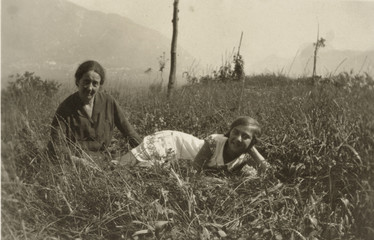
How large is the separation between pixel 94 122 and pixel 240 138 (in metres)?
1.15

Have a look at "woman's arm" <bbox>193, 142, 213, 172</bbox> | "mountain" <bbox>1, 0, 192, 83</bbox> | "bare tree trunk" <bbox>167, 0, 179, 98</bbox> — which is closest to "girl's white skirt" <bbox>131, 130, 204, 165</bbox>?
"woman's arm" <bbox>193, 142, 213, 172</bbox>

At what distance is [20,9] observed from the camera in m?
2.44

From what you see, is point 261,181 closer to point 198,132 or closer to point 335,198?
point 335,198

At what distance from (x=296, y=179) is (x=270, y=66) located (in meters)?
2.20

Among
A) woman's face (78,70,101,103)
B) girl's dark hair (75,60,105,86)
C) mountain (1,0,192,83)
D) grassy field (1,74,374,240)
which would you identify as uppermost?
mountain (1,0,192,83)

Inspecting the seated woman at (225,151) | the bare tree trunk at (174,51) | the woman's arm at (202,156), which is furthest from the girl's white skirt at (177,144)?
the bare tree trunk at (174,51)

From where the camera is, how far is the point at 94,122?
10.4ft

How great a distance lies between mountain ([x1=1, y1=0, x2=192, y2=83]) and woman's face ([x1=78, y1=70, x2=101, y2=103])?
16.0 inches

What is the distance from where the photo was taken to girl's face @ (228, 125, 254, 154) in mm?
2902

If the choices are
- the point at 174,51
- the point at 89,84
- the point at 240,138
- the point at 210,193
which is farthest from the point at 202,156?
the point at 174,51

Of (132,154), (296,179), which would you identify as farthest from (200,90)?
(296,179)

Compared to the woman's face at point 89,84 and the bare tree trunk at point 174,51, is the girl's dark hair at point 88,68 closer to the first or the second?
the woman's face at point 89,84

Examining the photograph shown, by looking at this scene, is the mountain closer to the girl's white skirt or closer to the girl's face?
the girl's white skirt

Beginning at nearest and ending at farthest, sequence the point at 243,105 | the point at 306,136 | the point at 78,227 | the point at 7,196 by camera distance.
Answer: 1. the point at 7,196
2. the point at 78,227
3. the point at 306,136
4. the point at 243,105
